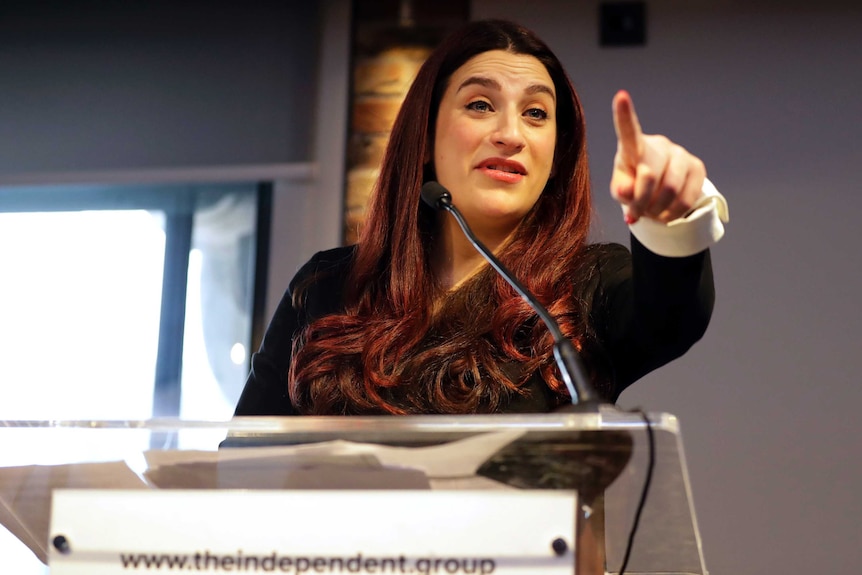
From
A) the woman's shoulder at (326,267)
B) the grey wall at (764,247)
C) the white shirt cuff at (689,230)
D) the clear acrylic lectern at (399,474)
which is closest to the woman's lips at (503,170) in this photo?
the woman's shoulder at (326,267)

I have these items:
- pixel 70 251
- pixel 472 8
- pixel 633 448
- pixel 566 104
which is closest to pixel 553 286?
pixel 566 104

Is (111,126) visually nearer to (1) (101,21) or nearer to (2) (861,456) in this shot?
(1) (101,21)

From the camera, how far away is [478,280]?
1357 millimetres

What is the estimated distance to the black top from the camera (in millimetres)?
991

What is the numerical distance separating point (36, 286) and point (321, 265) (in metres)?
1.69

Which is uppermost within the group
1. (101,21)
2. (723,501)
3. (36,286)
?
(101,21)

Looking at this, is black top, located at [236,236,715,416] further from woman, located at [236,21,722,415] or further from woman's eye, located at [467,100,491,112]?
woman's eye, located at [467,100,491,112]

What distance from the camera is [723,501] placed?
237 cm

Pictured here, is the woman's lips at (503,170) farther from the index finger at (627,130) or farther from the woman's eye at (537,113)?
the index finger at (627,130)

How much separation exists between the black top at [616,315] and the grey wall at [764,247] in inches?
47.0

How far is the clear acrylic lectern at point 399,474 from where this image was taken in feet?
2.23

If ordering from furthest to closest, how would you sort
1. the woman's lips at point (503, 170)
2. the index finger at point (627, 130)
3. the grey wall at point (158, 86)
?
the grey wall at point (158, 86) < the woman's lips at point (503, 170) < the index finger at point (627, 130)

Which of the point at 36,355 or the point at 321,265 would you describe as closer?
the point at 321,265

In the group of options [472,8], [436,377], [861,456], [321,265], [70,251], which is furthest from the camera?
[70,251]
